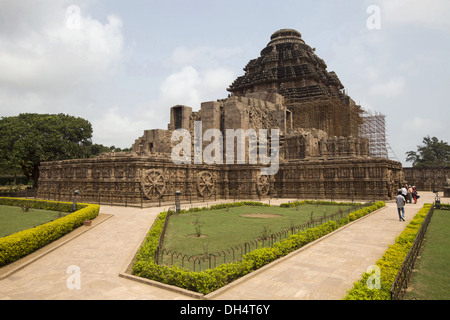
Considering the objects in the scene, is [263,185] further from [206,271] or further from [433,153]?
[433,153]

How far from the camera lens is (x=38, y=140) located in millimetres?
37719

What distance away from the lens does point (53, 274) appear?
7.84 m

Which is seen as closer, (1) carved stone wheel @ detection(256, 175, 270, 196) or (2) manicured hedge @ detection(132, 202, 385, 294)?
(2) manicured hedge @ detection(132, 202, 385, 294)

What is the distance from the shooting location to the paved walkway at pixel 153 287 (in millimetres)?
6289

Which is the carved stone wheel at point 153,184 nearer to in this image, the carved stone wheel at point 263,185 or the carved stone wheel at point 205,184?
the carved stone wheel at point 205,184

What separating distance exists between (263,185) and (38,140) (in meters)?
29.4

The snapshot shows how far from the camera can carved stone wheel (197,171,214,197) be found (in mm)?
29352

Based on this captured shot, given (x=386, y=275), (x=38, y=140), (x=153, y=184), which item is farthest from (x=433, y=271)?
(x=38, y=140)

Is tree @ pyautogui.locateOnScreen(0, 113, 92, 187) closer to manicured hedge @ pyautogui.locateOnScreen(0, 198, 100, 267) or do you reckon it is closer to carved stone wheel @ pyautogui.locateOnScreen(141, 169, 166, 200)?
carved stone wheel @ pyautogui.locateOnScreen(141, 169, 166, 200)

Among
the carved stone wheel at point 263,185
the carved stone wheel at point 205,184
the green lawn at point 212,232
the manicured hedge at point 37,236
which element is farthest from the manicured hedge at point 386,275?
the carved stone wheel at point 263,185

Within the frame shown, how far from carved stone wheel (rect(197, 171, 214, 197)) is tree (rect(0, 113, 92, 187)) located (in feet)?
73.0

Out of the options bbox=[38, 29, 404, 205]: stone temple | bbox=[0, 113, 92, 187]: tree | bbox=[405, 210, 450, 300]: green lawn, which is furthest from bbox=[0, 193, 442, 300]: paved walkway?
bbox=[0, 113, 92, 187]: tree

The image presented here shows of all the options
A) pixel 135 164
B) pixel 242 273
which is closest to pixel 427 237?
pixel 242 273
